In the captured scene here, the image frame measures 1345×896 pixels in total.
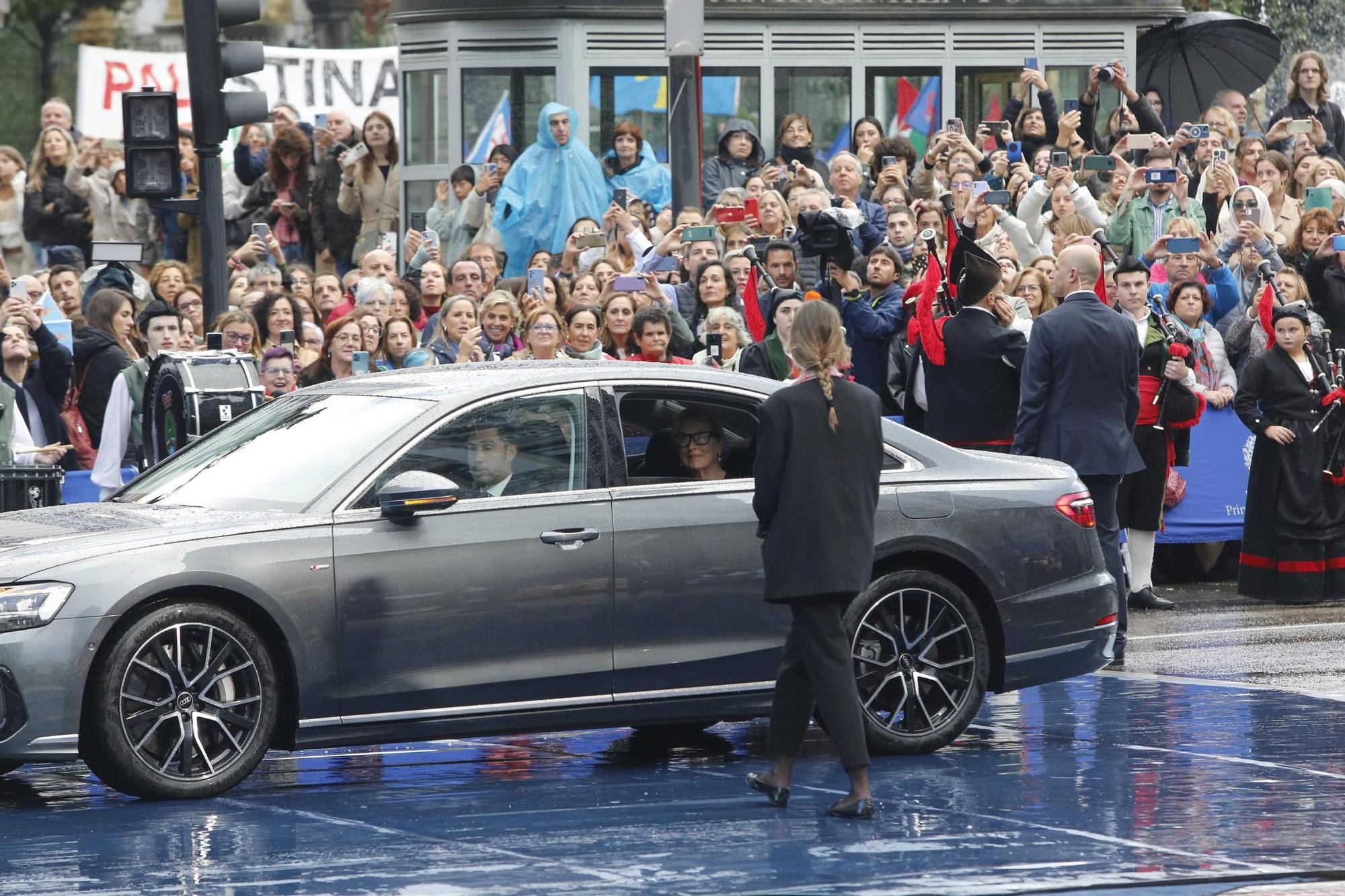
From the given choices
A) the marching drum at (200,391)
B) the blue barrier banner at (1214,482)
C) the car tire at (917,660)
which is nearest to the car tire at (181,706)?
the car tire at (917,660)

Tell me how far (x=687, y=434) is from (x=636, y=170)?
1149 centimetres

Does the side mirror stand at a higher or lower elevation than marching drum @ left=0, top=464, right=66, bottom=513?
higher

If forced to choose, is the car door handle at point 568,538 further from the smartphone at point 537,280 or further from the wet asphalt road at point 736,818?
the smartphone at point 537,280

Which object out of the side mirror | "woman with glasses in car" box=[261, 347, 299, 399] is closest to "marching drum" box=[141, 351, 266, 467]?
"woman with glasses in car" box=[261, 347, 299, 399]

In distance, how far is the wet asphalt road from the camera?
7590 mm

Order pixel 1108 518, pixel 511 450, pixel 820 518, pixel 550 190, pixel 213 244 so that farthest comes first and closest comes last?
pixel 550 190 < pixel 213 244 < pixel 1108 518 < pixel 511 450 < pixel 820 518

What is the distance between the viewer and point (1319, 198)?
18062 millimetres

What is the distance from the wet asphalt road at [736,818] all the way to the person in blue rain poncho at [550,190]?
988 centimetres

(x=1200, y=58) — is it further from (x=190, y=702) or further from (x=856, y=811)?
(x=190, y=702)

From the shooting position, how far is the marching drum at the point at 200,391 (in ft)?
39.5

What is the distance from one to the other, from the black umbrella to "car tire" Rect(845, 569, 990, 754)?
17.6 metres

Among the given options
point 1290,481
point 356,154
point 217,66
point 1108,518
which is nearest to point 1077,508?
point 1108,518

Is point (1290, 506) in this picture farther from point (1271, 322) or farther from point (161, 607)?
point (161, 607)

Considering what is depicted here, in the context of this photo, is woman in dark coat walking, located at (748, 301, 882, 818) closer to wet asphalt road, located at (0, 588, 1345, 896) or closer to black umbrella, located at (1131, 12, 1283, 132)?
wet asphalt road, located at (0, 588, 1345, 896)
